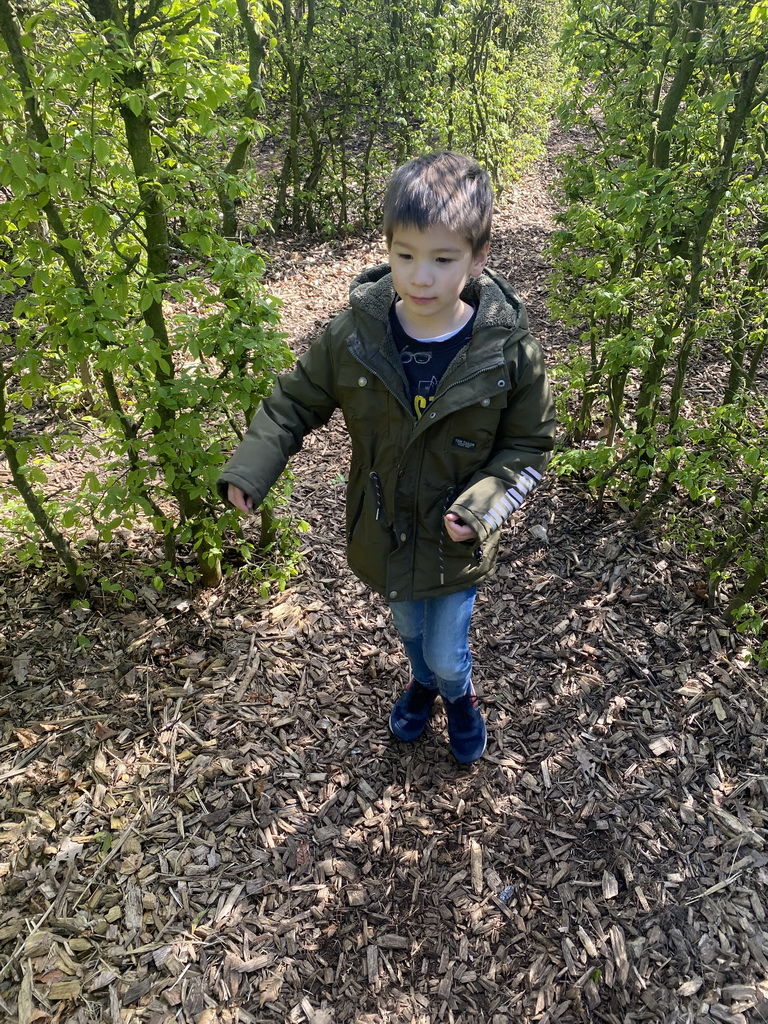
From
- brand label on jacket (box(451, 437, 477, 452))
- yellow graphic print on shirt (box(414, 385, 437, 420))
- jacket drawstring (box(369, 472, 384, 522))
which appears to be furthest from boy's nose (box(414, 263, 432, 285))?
jacket drawstring (box(369, 472, 384, 522))

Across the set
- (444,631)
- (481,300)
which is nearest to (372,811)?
(444,631)

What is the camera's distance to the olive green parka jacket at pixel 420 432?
1927 mm

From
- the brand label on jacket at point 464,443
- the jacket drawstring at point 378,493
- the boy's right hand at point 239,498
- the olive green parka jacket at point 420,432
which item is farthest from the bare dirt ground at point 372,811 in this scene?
the brand label on jacket at point 464,443

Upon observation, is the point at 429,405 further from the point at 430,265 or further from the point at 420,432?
the point at 430,265

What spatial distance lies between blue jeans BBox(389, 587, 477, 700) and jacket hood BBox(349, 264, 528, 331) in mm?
911

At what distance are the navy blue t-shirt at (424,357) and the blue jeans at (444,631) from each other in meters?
0.69

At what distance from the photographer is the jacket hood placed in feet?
6.40

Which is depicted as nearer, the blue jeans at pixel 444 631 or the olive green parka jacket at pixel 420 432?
the olive green parka jacket at pixel 420 432

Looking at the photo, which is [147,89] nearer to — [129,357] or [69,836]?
[129,357]

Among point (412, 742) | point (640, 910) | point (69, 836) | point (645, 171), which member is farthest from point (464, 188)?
point (69, 836)

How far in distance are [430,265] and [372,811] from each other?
212cm

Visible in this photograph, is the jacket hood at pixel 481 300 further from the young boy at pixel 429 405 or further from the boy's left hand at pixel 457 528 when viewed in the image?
the boy's left hand at pixel 457 528

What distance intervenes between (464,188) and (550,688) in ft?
7.35

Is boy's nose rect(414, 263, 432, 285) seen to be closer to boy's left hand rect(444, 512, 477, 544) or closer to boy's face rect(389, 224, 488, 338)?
boy's face rect(389, 224, 488, 338)
